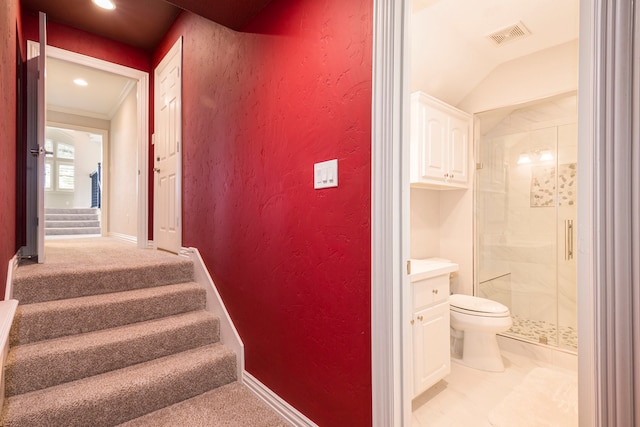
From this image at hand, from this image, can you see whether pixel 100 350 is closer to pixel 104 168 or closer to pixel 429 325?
pixel 429 325

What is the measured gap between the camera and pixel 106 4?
278 cm

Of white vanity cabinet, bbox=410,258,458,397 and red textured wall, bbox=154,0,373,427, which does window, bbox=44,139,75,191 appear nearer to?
red textured wall, bbox=154,0,373,427

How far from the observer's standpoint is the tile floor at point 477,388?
1.89 metres

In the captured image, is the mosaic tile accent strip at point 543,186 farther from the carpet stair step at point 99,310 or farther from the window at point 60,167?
the window at point 60,167

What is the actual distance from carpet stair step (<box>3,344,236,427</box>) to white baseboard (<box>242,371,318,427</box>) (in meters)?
0.17

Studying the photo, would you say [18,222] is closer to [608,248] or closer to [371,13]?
[371,13]

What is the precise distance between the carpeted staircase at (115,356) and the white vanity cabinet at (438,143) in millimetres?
1998

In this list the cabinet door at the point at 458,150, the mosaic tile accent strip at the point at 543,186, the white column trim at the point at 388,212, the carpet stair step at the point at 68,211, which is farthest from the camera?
the carpet stair step at the point at 68,211

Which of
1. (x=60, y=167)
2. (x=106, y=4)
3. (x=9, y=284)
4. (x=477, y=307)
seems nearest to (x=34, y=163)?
(x=9, y=284)

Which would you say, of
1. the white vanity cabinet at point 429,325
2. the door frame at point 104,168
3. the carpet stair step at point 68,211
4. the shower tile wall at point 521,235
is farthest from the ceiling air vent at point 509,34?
the carpet stair step at point 68,211

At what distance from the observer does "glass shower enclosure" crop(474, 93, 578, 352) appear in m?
2.95

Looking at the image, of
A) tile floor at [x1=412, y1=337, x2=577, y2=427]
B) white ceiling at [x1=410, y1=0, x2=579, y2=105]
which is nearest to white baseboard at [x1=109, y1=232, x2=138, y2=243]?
tile floor at [x1=412, y1=337, x2=577, y2=427]

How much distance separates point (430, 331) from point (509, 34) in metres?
2.37

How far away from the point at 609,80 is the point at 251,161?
173 cm
